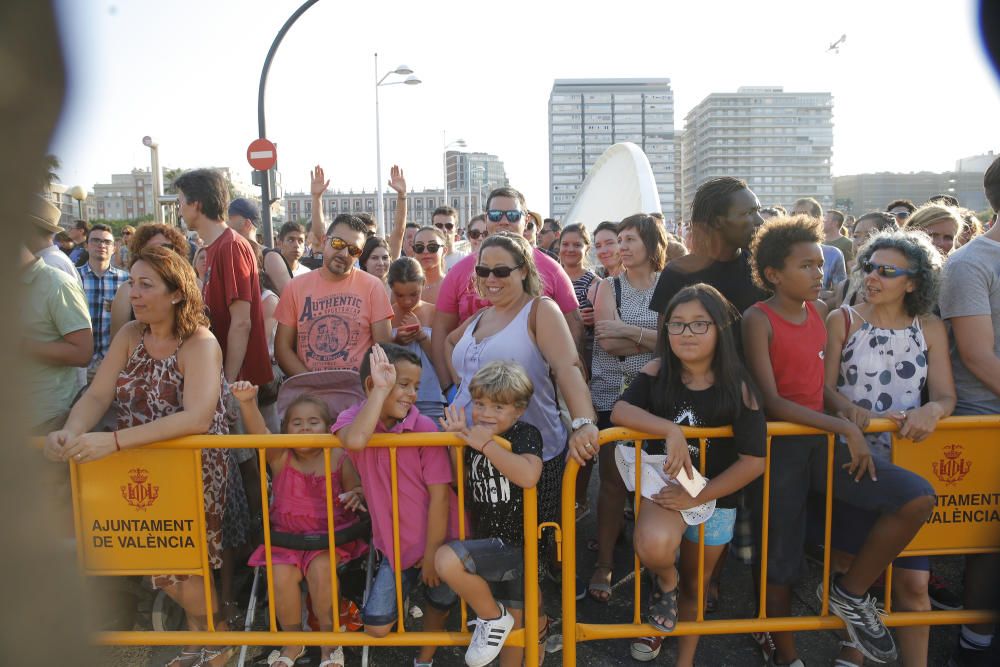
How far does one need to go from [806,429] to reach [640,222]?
1.83m

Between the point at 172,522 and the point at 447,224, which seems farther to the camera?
the point at 447,224

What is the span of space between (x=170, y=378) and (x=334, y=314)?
3.31 ft

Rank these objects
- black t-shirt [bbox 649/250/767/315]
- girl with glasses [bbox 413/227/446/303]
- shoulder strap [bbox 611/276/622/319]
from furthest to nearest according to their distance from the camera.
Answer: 1. girl with glasses [bbox 413/227/446/303]
2. shoulder strap [bbox 611/276/622/319]
3. black t-shirt [bbox 649/250/767/315]

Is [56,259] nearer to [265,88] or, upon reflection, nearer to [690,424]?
[690,424]

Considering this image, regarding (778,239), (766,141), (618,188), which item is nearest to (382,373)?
(778,239)

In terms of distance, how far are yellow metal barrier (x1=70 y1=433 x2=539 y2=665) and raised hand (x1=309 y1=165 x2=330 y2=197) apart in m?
2.95

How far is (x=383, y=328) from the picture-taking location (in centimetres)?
365

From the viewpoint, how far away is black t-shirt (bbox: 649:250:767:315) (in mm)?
3182

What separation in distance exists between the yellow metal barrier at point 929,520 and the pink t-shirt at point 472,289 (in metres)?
1.13

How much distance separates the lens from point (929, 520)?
8.75 ft

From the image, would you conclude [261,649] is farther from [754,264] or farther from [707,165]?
[707,165]

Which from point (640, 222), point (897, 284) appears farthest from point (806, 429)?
point (640, 222)

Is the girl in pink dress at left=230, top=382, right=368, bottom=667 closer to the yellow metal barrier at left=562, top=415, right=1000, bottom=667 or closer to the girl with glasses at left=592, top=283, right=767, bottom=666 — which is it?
the yellow metal barrier at left=562, top=415, right=1000, bottom=667

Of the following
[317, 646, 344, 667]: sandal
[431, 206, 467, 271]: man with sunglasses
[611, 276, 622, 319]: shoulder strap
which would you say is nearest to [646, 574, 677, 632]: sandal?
[317, 646, 344, 667]: sandal
